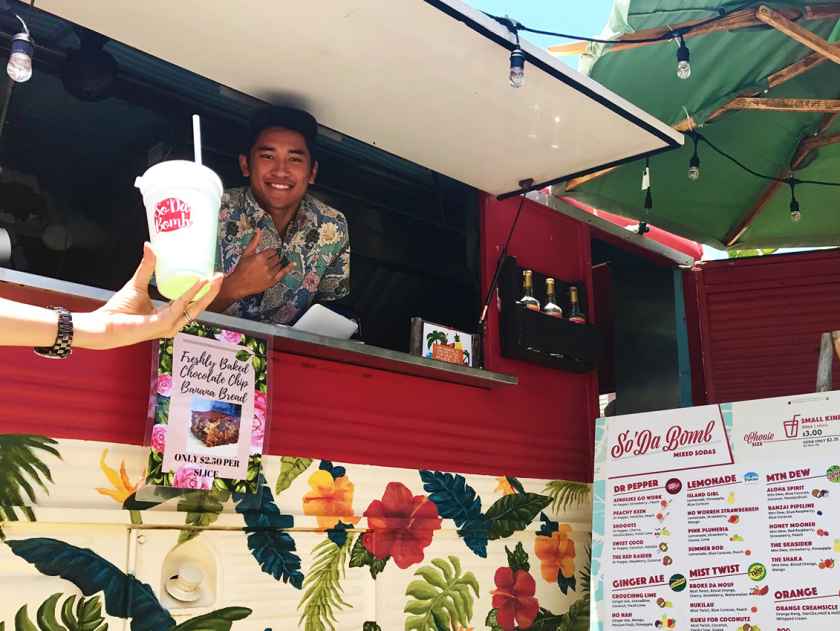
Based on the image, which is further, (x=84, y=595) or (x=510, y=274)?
(x=510, y=274)

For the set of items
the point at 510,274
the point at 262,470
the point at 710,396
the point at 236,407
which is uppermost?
the point at 510,274

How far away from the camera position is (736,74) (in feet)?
11.7

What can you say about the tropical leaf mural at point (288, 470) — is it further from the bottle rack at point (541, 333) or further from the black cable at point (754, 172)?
the black cable at point (754, 172)

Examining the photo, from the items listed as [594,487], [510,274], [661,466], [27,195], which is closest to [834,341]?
[661,466]

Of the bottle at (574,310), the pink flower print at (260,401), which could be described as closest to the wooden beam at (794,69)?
the bottle at (574,310)

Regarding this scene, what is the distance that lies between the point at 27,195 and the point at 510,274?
6.95 feet

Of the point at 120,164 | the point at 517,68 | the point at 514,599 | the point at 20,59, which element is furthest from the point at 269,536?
the point at 120,164

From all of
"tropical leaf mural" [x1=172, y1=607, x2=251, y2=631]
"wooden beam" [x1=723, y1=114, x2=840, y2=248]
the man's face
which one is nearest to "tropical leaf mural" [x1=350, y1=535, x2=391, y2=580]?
"tropical leaf mural" [x1=172, y1=607, x2=251, y2=631]

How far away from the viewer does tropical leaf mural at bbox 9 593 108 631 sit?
2.16 metres

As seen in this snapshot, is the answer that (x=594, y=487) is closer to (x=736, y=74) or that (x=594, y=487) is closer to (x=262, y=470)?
(x=262, y=470)

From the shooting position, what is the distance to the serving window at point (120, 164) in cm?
315

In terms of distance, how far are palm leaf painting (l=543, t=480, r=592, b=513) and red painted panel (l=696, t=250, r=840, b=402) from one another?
4.36 ft

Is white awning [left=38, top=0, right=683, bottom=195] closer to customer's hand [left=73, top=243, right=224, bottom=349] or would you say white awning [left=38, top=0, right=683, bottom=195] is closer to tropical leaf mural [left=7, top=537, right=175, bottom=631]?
customer's hand [left=73, top=243, right=224, bottom=349]

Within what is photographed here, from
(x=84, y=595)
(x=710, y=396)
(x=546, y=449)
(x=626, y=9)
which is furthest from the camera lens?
(x=710, y=396)
